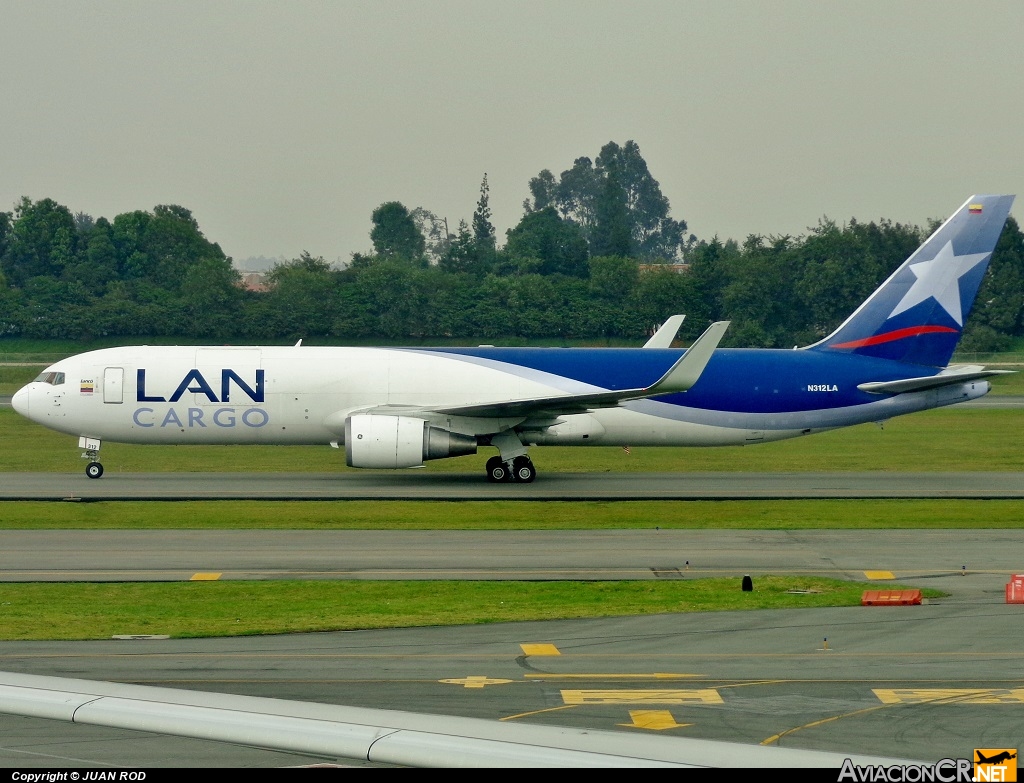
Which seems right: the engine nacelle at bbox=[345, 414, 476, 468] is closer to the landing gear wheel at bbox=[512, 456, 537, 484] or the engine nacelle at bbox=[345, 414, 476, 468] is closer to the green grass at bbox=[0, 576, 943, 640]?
the landing gear wheel at bbox=[512, 456, 537, 484]

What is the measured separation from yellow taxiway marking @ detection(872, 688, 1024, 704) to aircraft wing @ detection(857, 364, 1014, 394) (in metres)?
25.6

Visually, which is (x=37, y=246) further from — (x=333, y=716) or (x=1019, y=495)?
(x=333, y=716)

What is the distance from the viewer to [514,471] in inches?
1571

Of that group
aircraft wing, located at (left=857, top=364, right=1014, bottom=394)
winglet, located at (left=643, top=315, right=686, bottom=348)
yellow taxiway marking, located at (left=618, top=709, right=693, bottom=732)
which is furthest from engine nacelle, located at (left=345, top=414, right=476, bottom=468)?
yellow taxiway marking, located at (left=618, top=709, right=693, bottom=732)

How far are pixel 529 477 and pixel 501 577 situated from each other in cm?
1565

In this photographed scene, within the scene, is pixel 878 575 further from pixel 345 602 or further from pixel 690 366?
pixel 690 366

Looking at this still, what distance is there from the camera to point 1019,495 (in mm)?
36438

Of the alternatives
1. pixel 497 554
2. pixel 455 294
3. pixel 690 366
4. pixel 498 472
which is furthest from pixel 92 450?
pixel 455 294

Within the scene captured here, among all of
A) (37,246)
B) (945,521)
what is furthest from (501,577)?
(37,246)

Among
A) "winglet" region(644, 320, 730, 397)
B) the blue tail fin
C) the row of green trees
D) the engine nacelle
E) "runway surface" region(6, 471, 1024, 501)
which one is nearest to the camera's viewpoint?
"runway surface" region(6, 471, 1024, 501)

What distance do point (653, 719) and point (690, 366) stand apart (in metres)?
23.7

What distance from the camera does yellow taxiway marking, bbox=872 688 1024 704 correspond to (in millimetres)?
14930

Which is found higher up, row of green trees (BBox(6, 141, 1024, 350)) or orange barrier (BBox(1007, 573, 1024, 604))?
row of green trees (BBox(6, 141, 1024, 350))

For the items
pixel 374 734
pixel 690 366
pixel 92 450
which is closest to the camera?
pixel 374 734
